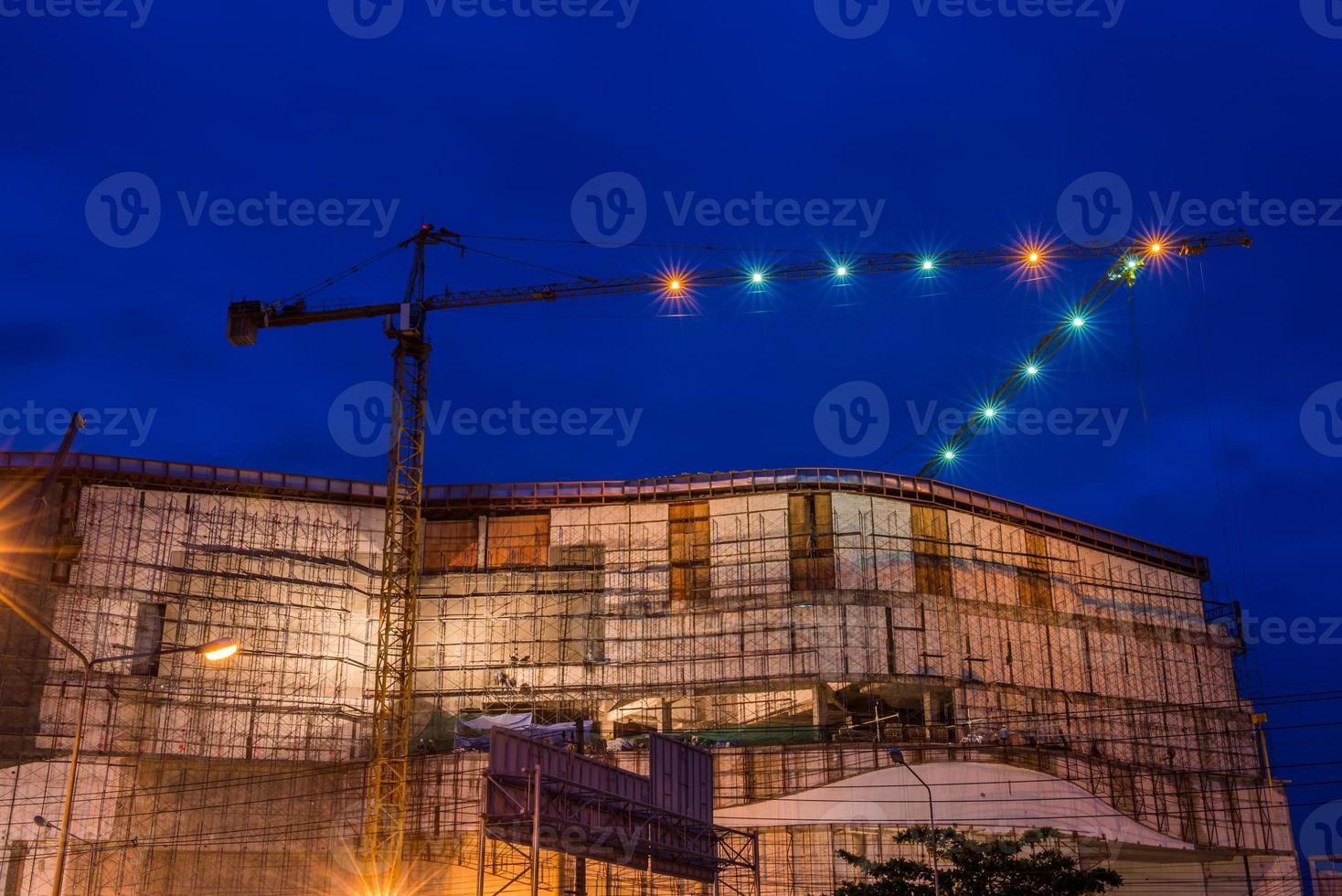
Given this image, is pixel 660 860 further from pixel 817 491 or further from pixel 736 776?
pixel 817 491

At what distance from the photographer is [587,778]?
119 feet

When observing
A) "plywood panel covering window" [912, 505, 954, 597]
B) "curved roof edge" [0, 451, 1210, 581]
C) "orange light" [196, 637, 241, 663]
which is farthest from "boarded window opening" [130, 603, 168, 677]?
"orange light" [196, 637, 241, 663]

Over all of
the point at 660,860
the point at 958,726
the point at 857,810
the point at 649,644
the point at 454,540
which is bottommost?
the point at 660,860

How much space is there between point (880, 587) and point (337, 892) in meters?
32.1

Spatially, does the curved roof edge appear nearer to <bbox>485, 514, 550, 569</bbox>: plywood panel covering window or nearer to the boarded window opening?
<bbox>485, 514, 550, 569</bbox>: plywood panel covering window

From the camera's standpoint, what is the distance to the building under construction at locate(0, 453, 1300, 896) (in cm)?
6519

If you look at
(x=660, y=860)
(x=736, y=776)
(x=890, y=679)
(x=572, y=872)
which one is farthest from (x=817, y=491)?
(x=660, y=860)

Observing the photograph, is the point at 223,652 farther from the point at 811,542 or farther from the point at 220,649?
the point at 811,542

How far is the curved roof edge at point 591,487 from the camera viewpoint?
72.8 metres

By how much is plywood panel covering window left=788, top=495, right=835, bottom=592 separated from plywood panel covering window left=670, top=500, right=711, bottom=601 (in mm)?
4821

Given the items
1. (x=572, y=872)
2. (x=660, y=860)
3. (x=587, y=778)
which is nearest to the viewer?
(x=587, y=778)

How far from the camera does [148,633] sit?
69.9 m

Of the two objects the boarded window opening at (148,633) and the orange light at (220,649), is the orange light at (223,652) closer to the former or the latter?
the orange light at (220,649)

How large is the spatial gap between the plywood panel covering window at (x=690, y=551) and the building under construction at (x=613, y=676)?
15 centimetres
